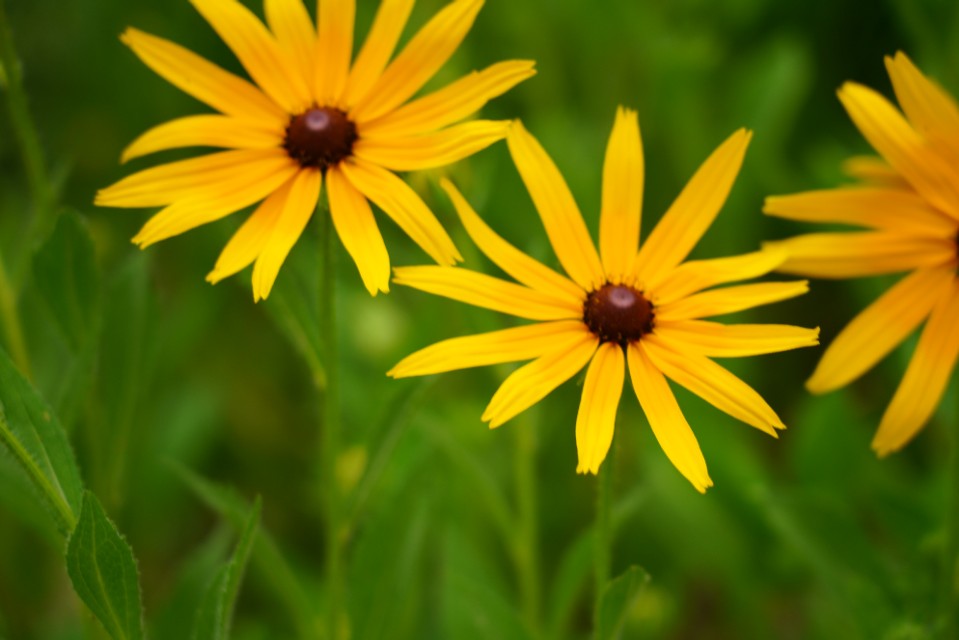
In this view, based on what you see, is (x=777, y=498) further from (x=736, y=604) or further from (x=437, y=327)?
(x=437, y=327)

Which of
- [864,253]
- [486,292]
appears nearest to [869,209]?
[864,253]

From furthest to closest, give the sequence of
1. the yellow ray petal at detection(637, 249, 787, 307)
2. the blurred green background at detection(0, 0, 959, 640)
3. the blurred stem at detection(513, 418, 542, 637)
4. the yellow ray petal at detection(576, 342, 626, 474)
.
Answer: the blurred stem at detection(513, 418, 542, 637), the blurred green background at detection(0, 0, 959, 640), the yellow ray petal at detection(637, 249, 787, 307), the yellow ray petal at detection(576, 342, 626, 474)

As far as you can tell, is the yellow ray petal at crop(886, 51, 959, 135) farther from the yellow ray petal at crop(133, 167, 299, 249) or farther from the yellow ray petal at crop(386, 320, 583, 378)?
the yellow ray petal at crop(133, 167, 299, 249)

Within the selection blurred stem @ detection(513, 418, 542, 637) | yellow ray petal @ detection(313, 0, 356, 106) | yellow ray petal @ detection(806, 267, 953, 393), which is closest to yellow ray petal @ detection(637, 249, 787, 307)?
yellow ray petal @ detection(806, 267, 953, 393)

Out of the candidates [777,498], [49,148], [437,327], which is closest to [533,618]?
[777,498]

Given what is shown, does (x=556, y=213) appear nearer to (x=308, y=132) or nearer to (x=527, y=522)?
(x=308, y=132)

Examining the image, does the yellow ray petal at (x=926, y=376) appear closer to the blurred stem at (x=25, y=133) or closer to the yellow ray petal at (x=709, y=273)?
the yellow ray petal at (x=709, y=273)
